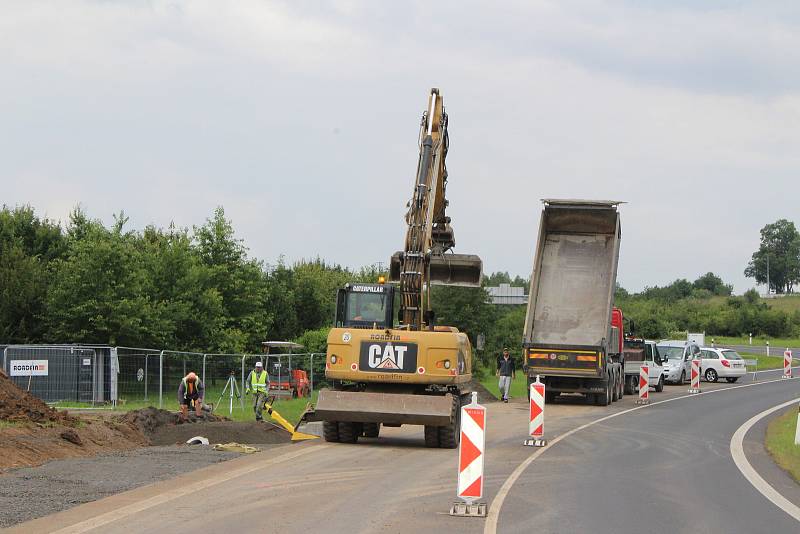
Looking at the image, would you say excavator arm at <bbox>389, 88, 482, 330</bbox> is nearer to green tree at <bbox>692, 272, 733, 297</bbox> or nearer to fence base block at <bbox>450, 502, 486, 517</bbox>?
fence base block at <bbox>450, 502, 486, 517</bbox>

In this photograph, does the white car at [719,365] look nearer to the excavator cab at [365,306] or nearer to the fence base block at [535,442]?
the fence base block at [535,442]

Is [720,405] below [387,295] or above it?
below

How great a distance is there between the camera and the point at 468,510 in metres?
11.9

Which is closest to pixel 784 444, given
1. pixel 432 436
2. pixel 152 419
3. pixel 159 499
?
pixel 432 436

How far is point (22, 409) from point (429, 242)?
8.46 m

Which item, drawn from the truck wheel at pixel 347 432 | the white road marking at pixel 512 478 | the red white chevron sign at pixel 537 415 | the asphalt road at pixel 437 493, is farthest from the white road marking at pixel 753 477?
the truck wheel at pixel 347 432

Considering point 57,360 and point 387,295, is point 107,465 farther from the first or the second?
point 57,360

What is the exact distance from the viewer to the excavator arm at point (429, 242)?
21203 millimetres

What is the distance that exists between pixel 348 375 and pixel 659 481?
6809mm

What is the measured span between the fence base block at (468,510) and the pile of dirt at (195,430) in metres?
10.9

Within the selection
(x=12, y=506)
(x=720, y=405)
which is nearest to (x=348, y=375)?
(x=12, y=506)

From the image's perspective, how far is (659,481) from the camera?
1563 cm

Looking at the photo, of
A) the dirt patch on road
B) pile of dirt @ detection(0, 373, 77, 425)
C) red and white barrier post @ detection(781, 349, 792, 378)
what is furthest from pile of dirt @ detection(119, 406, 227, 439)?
red and white barrier post @ detection(781, 349, 792, 378)

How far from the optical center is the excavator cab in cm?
2117
